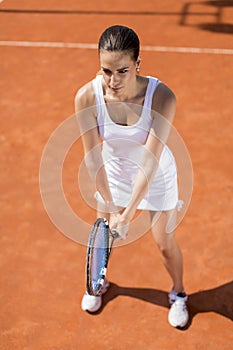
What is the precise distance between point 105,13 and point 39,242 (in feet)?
16.8

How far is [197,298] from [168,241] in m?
0.68

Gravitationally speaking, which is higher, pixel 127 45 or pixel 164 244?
pixel 127 45

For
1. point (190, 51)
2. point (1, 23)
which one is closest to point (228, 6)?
point (190, 51)

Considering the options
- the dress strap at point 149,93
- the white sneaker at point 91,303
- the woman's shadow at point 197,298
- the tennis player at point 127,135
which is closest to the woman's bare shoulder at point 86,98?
the tennis player at point 127,135

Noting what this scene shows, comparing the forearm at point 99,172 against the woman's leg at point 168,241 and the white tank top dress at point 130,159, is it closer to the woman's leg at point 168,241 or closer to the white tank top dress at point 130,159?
the white tank top dress at point 130,159

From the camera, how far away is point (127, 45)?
266cm

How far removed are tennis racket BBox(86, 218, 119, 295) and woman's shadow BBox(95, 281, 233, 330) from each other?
2.57ft

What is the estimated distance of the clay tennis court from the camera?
3.62 m

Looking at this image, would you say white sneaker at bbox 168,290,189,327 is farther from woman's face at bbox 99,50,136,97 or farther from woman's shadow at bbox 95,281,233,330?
woman's face at bbox 99,50,136,97

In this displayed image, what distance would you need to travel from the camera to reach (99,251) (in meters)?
3.10

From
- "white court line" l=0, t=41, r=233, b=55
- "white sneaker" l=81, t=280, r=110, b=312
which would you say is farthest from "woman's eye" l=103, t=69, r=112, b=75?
"white court line" l=0, t=41, r=233, b=55

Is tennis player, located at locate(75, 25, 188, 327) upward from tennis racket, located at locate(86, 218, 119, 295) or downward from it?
upward

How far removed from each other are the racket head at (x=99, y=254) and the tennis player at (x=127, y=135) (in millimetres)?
142

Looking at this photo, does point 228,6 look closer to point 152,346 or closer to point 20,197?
point 20,197
